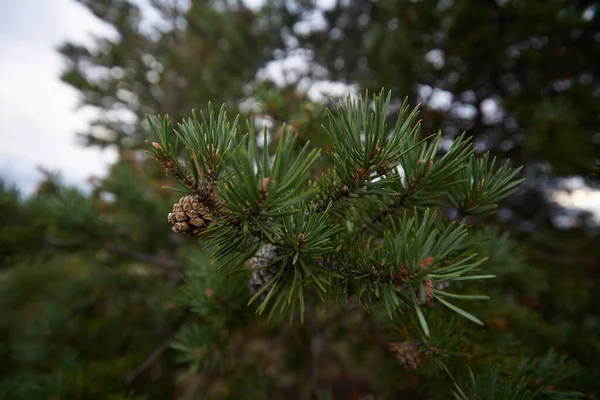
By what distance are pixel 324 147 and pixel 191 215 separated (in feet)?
1.52

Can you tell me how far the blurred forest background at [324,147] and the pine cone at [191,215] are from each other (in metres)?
0.30

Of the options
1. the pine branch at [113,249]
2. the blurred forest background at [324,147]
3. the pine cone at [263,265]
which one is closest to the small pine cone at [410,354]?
the blurred forest background at [324,147]

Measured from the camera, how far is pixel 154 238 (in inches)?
67.7

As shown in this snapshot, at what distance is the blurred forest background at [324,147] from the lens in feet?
3.17

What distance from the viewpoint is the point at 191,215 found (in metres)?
0.39

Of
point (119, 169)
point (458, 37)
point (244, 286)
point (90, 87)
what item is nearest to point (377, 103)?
point (244, 286)

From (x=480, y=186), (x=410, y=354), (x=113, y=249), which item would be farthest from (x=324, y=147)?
(x=113, y=249)

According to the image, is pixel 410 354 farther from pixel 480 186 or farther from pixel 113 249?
pixel 113 249

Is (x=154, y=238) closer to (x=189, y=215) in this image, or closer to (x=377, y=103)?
(x=189, y=215)

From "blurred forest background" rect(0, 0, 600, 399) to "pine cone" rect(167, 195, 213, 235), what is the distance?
11.6 inches

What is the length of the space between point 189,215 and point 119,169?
1.35 meters

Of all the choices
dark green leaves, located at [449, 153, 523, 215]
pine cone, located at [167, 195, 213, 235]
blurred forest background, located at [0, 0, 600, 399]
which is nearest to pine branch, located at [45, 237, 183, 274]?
blurred forest background, located at [0, 0, 600, 399]

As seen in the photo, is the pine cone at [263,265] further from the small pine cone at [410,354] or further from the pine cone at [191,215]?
the small pine cone at [410,354]

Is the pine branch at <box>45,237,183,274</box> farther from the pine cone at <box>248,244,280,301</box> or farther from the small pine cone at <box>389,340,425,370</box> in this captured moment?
the small pine cone at <box>389,340,425,370</box>
